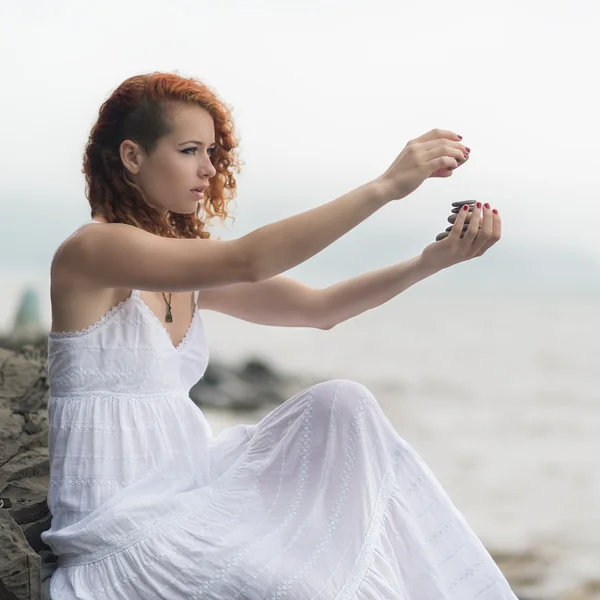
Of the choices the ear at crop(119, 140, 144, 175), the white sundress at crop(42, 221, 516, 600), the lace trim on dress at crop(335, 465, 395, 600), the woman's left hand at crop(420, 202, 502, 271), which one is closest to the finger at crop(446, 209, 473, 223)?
the woman's left hand at crop(420, 202, 502, 271)

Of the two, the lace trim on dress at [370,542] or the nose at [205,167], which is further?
the nose at [205,167]

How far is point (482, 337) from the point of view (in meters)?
12.2

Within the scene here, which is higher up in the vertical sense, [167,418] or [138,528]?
[167,418]

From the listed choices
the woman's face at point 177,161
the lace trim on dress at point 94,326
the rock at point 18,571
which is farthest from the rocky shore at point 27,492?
the woman's face at point 177,161

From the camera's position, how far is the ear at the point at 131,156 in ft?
5.61

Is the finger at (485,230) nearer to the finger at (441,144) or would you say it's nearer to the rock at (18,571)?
the finger at (441,144)

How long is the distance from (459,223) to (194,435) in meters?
0.62

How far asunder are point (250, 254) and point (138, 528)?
1.59ft

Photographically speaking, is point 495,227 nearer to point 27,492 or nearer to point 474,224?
point 474,224

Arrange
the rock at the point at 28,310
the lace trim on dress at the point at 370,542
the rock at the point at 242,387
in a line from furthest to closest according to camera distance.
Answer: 1. the rock at the point at 242,387
2. the rock at the point at 28,310
3. the lace trim on dress at the point at 370,542

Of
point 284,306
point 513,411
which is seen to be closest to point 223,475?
point 284,306

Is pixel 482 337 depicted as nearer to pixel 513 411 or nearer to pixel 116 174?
pixel 513 411

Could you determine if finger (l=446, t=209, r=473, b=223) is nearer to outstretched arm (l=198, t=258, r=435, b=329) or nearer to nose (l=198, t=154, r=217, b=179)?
outstretched arm (l=198, t=258, r=435, b=329)

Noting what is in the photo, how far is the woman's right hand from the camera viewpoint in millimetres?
1521
